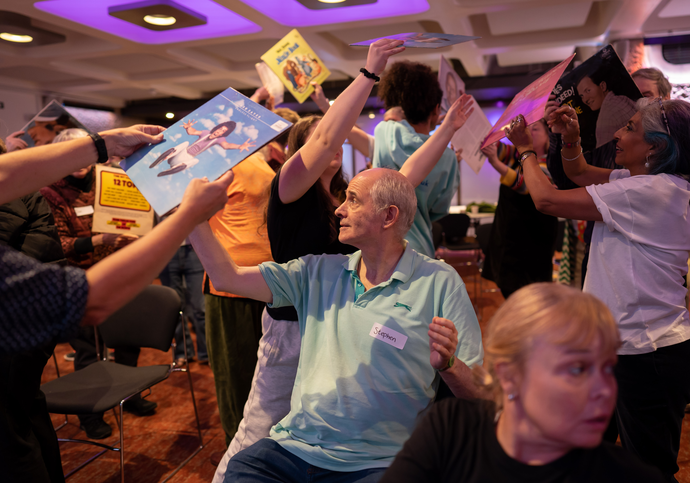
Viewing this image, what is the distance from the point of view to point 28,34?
615cm

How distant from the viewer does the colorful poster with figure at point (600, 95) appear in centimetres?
174

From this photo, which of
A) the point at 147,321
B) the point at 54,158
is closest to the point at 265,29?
the point at 147,321

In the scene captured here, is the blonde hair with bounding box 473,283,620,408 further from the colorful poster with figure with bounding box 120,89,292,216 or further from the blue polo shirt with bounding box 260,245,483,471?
the colorful poster with figure with bounding box 120,89,292,216

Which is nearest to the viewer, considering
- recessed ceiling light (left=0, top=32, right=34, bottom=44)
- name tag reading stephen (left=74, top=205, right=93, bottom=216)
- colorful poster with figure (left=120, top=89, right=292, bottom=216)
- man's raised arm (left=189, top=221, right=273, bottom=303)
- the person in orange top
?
colorful poster with figure (left=120, top=89, right=292, bottom=216)

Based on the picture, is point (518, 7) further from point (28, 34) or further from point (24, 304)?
point (28, 34)

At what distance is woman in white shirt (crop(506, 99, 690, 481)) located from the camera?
1.54m

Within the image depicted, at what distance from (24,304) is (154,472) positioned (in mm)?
2095

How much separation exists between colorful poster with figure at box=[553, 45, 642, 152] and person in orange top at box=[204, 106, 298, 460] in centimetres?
141

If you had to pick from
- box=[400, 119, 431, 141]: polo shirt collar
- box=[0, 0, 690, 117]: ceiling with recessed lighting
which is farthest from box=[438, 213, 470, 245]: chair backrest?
box=[400, 119, 431, 141]: polo shirt collar

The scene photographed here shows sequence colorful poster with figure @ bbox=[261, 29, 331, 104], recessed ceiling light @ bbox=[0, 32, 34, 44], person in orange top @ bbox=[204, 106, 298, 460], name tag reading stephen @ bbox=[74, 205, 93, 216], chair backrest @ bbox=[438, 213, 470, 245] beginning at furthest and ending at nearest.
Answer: chair backrest @ bbox=[438, 213, 470, 245]
recessed ceiling light @ bbox=[0, 32, 34, 44]
name tag reading stephen @ bbox=[74, 205, 93, 216]
colorful poster with figure @ bbox=[261, 29, 331, 104]
person in orange top @ bbox=[204, 106, 298, 460]

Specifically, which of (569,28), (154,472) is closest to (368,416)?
(154,472)

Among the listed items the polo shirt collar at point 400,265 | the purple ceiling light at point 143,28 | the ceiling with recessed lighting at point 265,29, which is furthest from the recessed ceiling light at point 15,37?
the polo shirt collar at point 400,265

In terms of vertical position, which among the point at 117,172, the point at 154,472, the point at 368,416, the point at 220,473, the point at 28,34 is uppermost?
the point at 28,34

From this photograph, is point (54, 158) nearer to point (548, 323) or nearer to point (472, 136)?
point (548, 323)
